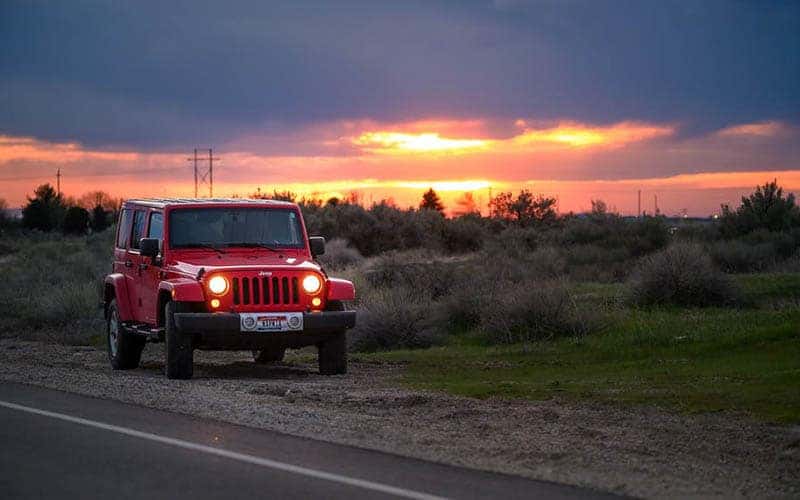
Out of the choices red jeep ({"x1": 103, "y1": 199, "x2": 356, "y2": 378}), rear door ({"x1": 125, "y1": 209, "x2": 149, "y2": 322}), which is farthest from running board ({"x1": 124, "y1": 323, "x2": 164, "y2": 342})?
rear door ({"x1": 125, "y1": 209, "x2": 149, "y2": 322})

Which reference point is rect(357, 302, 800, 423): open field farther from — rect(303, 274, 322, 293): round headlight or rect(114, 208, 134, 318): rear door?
rect(114, 208, 134, 318): rear door

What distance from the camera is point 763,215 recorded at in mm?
42156

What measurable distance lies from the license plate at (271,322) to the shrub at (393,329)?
5874mm

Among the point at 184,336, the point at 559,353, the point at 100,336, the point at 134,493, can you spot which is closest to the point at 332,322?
the point at 184,336

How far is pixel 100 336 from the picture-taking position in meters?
24.6

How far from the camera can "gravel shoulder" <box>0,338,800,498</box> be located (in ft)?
30.3

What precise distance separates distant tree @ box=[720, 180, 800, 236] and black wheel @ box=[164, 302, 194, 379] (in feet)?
96.6

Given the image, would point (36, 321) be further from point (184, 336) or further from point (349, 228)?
point (349, 228)

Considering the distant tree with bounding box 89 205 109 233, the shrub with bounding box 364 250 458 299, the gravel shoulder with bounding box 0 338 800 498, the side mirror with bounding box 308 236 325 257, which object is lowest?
the gravel shoulder with bounding box 0 338 800 498

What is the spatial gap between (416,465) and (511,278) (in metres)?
18.3

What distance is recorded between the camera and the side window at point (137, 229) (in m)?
17.9

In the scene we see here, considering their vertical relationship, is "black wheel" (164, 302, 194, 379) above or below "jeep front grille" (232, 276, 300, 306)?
below

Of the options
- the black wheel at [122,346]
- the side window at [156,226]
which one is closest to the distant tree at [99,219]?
the black wheel at [122,346]

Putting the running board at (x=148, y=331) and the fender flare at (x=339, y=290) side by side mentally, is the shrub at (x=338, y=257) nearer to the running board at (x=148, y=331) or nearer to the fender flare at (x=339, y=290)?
the running board at (x=148, y=331)
